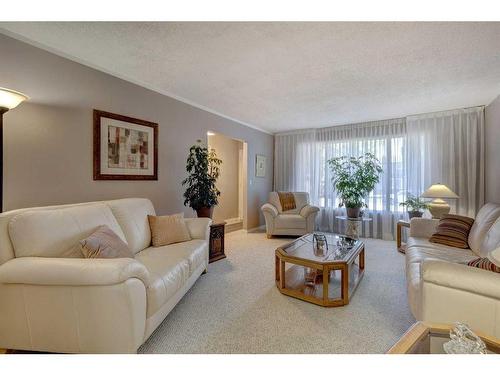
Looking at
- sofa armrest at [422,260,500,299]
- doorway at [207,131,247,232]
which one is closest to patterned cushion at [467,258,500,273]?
sofa armrest at [422,260,500,299]

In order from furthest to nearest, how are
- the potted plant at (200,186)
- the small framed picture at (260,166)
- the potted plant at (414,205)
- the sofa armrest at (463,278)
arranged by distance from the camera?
the small framed picture at (260,166), the potted plant at (414,205), the potted plant at (200,186), the sofa armrest at (463,278)

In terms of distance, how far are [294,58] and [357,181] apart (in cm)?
298

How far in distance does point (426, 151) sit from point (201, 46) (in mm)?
4148

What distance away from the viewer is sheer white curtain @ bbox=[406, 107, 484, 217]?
3699 millimetres

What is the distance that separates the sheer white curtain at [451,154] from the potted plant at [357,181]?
0.61 metres

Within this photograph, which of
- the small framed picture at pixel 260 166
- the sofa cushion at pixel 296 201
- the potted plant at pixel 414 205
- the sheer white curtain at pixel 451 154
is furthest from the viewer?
the small framed picture at pixel 260 166

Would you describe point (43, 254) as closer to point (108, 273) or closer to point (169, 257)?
point (108, 273)

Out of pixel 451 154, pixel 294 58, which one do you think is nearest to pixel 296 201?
pixel 451 154

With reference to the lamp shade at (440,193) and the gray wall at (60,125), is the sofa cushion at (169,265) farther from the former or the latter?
the lamp shade at (440,193)

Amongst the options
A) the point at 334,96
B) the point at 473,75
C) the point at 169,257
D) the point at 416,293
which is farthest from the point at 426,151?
the point at 169,257

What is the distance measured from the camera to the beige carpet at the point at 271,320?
61.8 inches

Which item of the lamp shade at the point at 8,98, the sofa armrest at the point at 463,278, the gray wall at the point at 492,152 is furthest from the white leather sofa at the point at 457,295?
the lamp shade at the point at 8,98

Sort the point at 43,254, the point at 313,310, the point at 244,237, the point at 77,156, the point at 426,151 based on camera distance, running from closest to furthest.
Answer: the point at 43,254 < the point at 313,310 < the point at 77,156 < the point at 426,151 < the point at 244,237

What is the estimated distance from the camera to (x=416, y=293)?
159 cm
